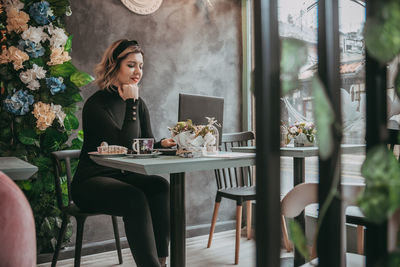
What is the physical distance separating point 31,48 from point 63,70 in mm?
246

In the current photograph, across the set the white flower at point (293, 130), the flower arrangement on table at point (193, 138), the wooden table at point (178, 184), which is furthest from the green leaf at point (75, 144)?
the white flower at point (293, 130)

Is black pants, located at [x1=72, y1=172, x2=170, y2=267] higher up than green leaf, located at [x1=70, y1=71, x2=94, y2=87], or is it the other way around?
green leaf, located at [x1=70, y1=71, x2=94, y2=87]

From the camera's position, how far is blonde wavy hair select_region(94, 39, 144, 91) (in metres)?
2.25

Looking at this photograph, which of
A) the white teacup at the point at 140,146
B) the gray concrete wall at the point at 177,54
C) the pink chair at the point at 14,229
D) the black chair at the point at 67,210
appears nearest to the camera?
the pink chair at the point at 14,229

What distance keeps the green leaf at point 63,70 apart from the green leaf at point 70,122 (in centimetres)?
29

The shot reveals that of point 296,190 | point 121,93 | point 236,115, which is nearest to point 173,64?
point 236,115

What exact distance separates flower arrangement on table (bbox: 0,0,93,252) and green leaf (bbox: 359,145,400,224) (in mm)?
2468

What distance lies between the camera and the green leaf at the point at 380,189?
0.95 feet

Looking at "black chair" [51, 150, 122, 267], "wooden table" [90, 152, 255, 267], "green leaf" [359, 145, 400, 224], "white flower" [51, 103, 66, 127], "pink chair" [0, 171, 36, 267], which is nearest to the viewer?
"green leaf" [359, 145, 400, 224]

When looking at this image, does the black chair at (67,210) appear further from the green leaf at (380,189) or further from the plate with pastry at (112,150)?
the green leaf at (380,189)

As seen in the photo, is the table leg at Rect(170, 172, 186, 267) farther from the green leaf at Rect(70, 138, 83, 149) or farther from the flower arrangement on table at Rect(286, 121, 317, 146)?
the green leaf at Rect(70, 138, 83, 149)

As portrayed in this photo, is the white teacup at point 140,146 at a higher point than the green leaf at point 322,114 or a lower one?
lower

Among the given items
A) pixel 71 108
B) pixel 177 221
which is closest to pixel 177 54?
pixel 71 108

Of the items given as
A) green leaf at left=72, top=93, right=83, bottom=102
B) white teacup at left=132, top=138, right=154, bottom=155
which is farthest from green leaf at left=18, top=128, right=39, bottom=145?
white teacup at left=132, top=138, right=154, bottom=155
